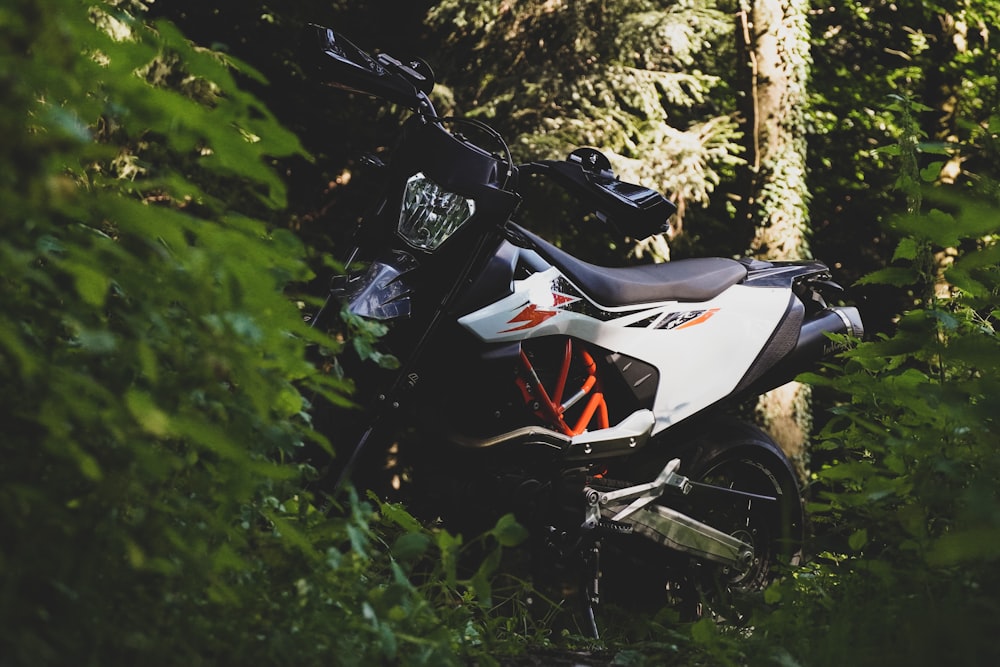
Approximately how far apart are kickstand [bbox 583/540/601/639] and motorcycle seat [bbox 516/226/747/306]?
773 millimetres

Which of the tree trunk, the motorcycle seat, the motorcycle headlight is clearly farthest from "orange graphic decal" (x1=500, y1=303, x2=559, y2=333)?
the tree trunk

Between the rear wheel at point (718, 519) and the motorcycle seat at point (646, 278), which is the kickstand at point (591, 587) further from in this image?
the motorcycle seat at point (646, 278)

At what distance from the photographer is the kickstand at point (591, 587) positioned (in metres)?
3.06

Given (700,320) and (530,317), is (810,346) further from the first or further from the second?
(530,317)

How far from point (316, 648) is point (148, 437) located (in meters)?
0.42

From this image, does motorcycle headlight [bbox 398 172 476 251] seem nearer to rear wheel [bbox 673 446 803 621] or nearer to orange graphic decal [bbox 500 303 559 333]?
orange graphic decal [bbox 500 303 559 333]

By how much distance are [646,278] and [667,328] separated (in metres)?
0.18

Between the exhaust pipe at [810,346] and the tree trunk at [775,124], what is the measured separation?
14.9 ft

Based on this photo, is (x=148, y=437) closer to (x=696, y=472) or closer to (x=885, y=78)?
(x=696, y=472)

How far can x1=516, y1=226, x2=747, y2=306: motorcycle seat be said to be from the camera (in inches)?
123

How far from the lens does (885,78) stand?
11.6 m

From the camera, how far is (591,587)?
310 centimetres

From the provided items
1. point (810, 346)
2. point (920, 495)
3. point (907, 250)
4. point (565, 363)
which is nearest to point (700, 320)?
point (810, 346)

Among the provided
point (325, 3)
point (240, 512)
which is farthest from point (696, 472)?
point (325, 3)
